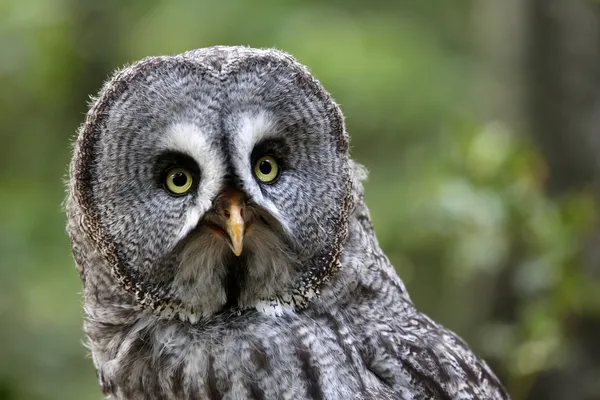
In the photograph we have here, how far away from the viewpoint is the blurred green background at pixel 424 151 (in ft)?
9.49

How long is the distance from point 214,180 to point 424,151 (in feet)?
7.70

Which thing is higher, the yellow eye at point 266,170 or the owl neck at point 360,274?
the yellow eye at point 266,170

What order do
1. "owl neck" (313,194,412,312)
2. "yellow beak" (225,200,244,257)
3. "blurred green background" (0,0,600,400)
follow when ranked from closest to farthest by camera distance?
"yellow beak" (225,200,244,257)
"owl neck" (313,194,412,312)
"blurred green background" (0,0,600,400)

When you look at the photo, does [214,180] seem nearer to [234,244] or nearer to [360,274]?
[234,244]

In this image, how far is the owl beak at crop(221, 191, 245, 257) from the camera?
1.79 metres

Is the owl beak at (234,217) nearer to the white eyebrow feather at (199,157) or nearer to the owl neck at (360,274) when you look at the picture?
the white eyebrow feather at (199,157)

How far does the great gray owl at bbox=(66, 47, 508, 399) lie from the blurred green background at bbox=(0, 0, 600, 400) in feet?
2.85

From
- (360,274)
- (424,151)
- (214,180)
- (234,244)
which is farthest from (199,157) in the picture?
(424,151)

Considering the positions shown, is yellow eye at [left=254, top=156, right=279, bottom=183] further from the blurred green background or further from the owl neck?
the blurred green background

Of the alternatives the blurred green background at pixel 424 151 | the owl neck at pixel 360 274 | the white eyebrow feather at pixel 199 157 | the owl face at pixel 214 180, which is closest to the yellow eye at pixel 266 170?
the owl face at pixel 214 180

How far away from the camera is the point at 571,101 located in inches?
158

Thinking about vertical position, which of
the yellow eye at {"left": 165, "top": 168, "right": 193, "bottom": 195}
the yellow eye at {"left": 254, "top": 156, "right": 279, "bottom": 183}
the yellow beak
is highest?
the yellow eye at {"left": 254, "top": 156, "right": 279, "bottom": 183}

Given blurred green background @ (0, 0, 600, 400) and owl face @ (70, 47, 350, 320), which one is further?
blurred green background @ (0, 0, 600, 400)

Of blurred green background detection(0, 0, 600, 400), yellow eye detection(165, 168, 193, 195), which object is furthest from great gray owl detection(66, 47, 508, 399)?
blurred green background detection(0, 0, 600, 400)
